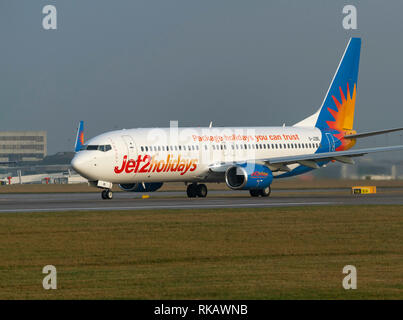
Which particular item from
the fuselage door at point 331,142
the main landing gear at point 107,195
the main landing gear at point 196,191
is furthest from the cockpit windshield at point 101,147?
the fuselage door at point 331,142

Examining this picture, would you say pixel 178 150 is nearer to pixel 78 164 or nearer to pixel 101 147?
pixel 101 147

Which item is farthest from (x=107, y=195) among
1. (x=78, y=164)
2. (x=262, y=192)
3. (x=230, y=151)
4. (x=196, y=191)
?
(x=262, y=192)

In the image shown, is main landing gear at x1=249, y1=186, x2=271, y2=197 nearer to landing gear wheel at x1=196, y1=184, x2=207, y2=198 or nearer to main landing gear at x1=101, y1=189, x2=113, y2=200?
landing gear wheel at x1=196, y1=184, x2=207, y2=198

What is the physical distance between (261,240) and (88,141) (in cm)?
2745

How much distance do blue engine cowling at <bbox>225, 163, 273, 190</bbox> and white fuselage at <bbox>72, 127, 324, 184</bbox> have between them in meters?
2.55

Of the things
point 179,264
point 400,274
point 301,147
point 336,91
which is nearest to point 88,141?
point 301,147

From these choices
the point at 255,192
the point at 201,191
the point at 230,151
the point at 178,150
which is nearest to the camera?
the point at 178,150

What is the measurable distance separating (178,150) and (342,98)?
52.9 feet

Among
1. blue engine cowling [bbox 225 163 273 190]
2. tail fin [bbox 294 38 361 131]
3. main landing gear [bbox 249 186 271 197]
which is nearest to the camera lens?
blue engine cowling [bbox 225 163 273 190]

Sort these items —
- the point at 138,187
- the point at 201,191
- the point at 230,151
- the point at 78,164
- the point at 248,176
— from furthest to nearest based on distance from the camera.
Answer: the point at 138,187, the point at 201,191, the point at 230,151, the point at 248,176, the point at 78,164

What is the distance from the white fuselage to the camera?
5172 cm

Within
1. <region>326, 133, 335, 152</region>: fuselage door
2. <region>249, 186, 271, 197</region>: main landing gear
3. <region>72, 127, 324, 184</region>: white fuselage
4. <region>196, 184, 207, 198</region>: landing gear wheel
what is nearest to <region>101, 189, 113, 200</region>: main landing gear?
<region>72, 127, 324, 184</region>: white fuselage

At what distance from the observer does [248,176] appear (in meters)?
52.8
